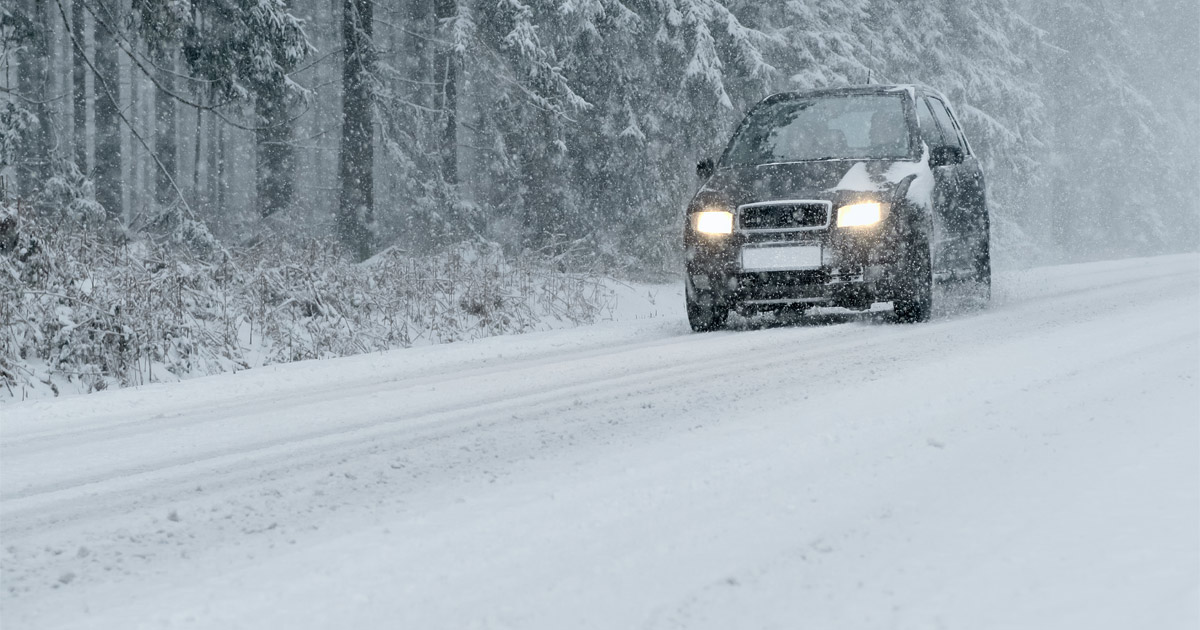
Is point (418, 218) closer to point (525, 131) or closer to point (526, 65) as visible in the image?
point (525, 131)

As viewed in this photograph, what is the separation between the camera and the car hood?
29.0 ft

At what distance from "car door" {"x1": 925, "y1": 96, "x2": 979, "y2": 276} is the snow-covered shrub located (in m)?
3.42

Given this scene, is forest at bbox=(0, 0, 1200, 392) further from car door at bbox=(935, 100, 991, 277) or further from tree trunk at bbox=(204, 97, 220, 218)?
car door at bbox=(935, 100, 991, 277)

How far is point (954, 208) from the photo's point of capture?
33.6 feet

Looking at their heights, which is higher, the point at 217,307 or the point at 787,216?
the point at 787,216

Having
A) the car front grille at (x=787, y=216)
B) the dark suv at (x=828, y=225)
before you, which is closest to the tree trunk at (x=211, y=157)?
the dark suv at (x=828, y=225)

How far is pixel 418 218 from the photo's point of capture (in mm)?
19609

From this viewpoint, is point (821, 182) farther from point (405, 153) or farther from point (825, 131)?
point (405, 153)

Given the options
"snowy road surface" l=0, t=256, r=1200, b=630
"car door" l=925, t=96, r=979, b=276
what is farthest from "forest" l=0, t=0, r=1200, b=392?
"car door" l=925, t=96, r=979, b=276

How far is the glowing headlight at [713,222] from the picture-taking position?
8969 mm

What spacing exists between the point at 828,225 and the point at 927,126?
2.26m

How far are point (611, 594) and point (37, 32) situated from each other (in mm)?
11723

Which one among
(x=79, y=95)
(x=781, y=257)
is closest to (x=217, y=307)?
(x=781, y=257)

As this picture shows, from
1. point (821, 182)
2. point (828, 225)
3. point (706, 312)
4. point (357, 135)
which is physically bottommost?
point (706, 312)
